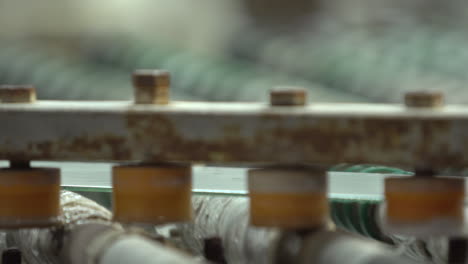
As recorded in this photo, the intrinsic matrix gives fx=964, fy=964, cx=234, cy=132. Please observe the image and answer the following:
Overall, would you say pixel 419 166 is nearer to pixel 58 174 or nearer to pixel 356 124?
pixel 356 124

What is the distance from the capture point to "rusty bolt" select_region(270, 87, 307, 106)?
38.4 inches

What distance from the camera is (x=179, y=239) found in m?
1.39

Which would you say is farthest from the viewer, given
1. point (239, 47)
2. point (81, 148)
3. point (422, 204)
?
point (239, 47)

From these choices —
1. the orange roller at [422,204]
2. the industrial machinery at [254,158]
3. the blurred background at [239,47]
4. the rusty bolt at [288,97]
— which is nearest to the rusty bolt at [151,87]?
the industrial machinery at [254,158]

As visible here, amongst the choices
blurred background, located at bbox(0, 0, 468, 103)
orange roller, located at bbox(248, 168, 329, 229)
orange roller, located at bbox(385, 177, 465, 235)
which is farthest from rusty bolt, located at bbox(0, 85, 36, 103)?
blurred background, located at bbox(0, 0, 468, 103)

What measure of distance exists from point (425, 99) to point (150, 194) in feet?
1.00

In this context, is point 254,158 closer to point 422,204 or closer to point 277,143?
point 277,143

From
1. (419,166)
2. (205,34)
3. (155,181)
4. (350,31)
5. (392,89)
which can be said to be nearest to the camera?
(419,166)

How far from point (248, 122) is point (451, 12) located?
19.7 ft

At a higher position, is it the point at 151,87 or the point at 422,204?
the point at 151,87

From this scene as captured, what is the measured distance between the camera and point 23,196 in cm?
109

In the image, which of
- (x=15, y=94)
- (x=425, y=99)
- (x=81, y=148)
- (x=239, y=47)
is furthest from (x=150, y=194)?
(x=239, y=47)

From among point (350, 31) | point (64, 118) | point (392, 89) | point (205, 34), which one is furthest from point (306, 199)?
point (205, 34)

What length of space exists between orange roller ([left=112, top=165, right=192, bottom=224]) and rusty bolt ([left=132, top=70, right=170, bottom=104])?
7cm
